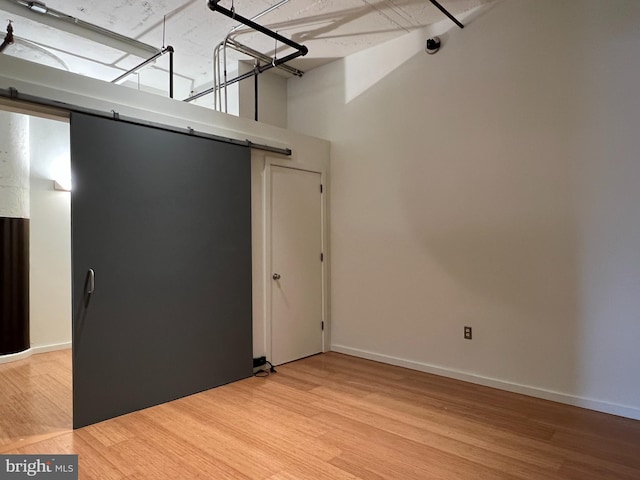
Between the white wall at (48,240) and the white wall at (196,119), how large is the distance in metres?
0.17

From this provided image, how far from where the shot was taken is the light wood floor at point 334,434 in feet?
7.52

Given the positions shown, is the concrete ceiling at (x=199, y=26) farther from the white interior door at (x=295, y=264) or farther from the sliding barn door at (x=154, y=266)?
the white interior door at (x=295, y=264)

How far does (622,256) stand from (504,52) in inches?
77.9

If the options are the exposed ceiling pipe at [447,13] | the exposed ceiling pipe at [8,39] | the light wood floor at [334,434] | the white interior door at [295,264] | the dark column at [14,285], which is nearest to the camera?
the light wood floor at [334,434]

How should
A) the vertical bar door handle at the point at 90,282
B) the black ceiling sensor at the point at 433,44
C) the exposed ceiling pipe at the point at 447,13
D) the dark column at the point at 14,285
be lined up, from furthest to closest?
the dark column at the point at 14,285 < the black ceiling sensor at the point at 433,44 < the exposed ceiling pipe at the point at 447,13 < the vertical bar door handle at the point at 90,282

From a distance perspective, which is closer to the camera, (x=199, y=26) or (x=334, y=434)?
(x=334, y=434)

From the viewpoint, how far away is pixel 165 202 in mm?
3248

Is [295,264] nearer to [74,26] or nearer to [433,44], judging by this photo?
[433,44]

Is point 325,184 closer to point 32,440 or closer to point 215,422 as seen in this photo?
→ point 215,422

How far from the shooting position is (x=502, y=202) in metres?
3.53

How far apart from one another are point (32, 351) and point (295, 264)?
3.30 meters

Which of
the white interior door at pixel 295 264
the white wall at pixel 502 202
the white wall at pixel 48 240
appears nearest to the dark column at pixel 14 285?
the white wall at pixel 48 240

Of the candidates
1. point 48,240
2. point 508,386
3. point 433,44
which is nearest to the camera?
point 508,386

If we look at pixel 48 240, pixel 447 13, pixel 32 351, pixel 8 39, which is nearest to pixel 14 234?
pixel 48 240
